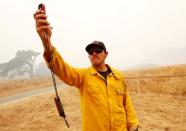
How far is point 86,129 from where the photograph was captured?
3150 mm

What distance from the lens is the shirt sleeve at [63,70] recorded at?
2721mm

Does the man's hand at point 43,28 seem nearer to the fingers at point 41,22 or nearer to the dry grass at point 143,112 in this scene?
the fingers at point 41,22

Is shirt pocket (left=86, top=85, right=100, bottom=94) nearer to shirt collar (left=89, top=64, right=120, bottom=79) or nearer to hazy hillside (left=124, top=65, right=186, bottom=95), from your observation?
shirt collar (left=89, top=64, right=120, bottom=79)

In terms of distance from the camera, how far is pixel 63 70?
2879mm

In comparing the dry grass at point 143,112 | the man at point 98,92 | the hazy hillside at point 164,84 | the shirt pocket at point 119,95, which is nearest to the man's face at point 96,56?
the man at point 98,92

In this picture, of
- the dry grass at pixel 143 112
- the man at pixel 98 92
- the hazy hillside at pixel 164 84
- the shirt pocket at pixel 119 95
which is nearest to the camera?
the man at pixel 98 92

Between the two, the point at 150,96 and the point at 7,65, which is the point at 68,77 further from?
the point at 7,65

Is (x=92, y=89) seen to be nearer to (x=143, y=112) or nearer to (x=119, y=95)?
(x=119, y=95)

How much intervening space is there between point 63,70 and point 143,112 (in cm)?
805

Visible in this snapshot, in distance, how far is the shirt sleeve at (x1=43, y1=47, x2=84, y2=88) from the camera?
272cm

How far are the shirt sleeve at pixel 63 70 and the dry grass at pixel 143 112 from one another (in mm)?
5616

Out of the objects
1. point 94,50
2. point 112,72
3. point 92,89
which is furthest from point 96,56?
point 92,89

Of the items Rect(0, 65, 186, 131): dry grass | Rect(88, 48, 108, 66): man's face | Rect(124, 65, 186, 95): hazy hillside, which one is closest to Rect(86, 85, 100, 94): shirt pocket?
Rect(88, 48, 108, 66): man's face

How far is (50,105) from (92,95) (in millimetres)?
9516
